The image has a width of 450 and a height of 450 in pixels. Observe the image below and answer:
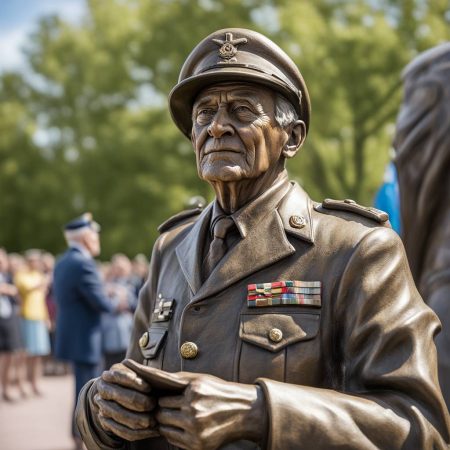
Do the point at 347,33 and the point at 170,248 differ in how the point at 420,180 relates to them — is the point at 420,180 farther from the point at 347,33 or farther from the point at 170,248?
the point at 347,33

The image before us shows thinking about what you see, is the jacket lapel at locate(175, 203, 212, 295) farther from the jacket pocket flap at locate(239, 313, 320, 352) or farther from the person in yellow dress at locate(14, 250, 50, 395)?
the person in yellow dress at locate(14, 250, 50, 395)

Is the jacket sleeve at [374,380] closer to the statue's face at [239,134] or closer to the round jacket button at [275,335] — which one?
the round jacket button at [275,335]

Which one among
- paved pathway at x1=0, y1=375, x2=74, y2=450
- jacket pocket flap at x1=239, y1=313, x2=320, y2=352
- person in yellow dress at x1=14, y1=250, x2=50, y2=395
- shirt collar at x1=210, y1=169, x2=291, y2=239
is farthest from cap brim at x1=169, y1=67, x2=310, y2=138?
person in yellow dress at x1=14, y1=250, x2=50, y2=395

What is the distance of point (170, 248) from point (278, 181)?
52 centimetres

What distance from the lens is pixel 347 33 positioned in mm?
19031

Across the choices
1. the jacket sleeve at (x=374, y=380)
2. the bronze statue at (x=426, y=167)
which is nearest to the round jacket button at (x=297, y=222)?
the jacket sleeve at (x=374, y=380)

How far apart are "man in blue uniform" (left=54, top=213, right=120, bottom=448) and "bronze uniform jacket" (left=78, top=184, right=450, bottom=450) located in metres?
5.32

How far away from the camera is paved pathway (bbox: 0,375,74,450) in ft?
27.7

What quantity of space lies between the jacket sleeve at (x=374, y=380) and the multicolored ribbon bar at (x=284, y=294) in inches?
2.9

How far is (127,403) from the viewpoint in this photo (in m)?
2.18

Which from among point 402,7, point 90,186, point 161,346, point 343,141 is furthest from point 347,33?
point 161,346

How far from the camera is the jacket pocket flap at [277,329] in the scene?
232 centimetres

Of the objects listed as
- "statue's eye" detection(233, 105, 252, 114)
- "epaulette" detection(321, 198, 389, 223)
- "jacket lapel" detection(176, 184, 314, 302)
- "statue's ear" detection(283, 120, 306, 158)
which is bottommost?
"jacket lapel" detection(176, 184, 314, 302)

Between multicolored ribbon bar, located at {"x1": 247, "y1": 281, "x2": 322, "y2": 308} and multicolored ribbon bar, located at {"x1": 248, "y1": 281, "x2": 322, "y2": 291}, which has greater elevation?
multicolored ribbon bar, located at {"x1": 248, "y1": 281, "x2": 322, "y2": 291}
